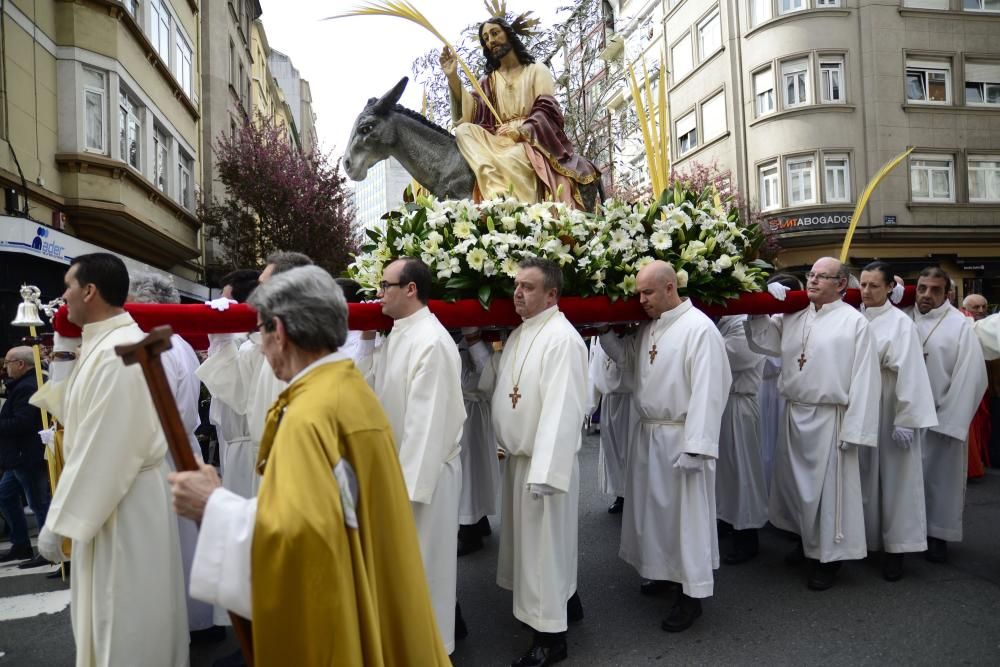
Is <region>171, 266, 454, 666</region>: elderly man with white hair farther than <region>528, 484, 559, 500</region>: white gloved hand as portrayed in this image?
No

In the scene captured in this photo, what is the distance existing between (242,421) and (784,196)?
21857 millimetres

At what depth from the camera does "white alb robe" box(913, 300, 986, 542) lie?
555cm

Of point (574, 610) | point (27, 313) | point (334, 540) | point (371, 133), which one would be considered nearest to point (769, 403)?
point (574, 610)

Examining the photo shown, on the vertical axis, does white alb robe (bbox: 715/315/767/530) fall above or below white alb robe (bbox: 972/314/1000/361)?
below

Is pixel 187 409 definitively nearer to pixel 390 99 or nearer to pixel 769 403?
pixel 390 99

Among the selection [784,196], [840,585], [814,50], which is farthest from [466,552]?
[814,50]

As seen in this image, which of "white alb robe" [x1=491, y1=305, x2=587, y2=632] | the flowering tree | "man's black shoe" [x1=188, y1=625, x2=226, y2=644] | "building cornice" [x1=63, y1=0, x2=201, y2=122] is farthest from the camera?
the flowering tree

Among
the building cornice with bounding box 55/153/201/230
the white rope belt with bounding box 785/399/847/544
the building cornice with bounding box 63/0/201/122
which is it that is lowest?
the white rope belt with bounding box 785/399/847/544

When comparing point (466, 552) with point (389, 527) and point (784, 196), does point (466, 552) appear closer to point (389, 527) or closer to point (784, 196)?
point (389, 527)

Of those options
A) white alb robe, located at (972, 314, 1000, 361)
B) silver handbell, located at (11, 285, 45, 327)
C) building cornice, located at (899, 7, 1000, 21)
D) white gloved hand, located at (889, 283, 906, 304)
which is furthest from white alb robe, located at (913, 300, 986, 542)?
building cornice, located at (899, 7, 1000, 21)

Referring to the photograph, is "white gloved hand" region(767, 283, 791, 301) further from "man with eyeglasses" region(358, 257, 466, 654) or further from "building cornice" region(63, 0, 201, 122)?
"building cornice" region(63, 0, 201, 122)

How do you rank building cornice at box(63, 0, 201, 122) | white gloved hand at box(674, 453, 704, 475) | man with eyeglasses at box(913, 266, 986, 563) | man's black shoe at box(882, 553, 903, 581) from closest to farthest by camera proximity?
white gloved hand at box(674, 453, 704, 475)
man's black shoe at box(882, 553, 903, 581)
man with eyeglasses at box(913, 266, 986, 563)
building cornice at box(63, 0, 201, 122)

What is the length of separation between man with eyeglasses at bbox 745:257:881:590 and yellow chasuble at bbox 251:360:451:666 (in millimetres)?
3675

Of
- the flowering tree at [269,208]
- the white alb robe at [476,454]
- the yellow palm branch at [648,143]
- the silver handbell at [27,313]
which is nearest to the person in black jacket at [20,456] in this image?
the silver handbell at [27,313]
